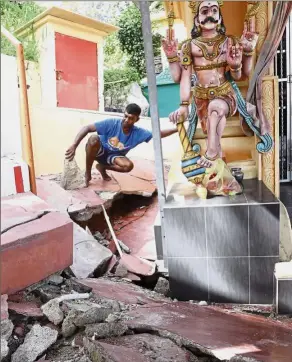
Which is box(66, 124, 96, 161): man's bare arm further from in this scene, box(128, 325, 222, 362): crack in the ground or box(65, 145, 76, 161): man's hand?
box(128, 325, 222, 362): crack in the ground

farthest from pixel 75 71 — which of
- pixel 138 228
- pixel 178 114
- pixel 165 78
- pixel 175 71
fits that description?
pixel 138 228

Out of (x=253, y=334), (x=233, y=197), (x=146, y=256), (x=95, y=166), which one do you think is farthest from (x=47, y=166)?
(x=253, y=334)

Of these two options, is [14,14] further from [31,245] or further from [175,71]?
[31,245]

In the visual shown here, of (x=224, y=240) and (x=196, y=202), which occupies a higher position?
(x=196, y=202)

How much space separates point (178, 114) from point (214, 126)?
310mm

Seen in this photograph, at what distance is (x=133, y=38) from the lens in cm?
359

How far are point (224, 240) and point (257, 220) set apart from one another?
289 millimetres

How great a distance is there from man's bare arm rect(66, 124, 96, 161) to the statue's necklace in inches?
48.9

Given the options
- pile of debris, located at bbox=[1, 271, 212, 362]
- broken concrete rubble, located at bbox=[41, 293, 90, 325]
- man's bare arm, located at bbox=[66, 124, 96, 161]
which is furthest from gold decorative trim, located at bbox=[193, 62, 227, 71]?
broken concrete rubble, located at bbox=[41, 293, 90, 325]

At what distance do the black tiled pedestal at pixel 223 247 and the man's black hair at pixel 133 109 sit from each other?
35.8 inches

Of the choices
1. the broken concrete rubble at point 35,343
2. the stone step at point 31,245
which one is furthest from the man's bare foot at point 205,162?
the broken concrete rubble at point 35,343

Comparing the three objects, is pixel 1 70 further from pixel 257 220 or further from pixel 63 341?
pixel 257 220

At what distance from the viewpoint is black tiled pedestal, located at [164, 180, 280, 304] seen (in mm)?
3221

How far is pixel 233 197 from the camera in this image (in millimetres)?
Result: 3387
